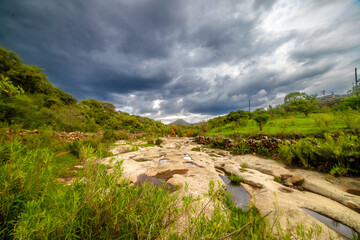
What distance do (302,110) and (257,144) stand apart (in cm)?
3239

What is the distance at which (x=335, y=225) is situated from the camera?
7.63ft

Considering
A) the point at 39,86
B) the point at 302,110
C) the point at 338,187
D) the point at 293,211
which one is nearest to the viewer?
the point at 293,211

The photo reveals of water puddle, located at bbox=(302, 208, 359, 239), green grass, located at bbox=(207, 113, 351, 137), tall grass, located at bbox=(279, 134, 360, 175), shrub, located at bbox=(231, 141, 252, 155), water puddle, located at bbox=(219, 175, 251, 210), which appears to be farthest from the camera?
green grass, located at bbox=(207, 113, 351, 137)

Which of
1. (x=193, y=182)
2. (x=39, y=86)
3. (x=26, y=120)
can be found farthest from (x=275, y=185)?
(x=39, y=86)

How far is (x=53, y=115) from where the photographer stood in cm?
1527

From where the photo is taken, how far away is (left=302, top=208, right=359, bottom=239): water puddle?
2133 millimetres

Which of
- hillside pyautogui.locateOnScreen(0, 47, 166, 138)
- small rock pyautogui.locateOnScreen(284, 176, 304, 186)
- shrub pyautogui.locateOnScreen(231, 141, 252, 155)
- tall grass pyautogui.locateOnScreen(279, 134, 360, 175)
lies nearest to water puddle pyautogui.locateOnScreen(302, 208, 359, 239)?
small rock pyautogui.locateOnScreen(284, 176, 304, 186)

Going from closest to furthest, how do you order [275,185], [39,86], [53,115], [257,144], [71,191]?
[71,191], [275,185], [257,144], [53,115], [39,86]

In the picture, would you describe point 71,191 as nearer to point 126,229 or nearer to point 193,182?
point 126,229

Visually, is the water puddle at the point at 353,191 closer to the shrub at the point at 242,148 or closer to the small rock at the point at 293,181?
the small rock at the point at 293,181

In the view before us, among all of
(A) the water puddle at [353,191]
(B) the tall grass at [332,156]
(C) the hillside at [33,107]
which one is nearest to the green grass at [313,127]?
(B) the tall grass at [332,156]

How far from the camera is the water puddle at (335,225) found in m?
2.13

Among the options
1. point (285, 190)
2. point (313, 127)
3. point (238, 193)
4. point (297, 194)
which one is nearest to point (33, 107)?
point (238, 193)

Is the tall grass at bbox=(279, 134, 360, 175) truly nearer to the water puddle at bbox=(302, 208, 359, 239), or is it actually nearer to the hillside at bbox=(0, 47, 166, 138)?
the water puddle at bbox=(302, 208, 359, 239)
